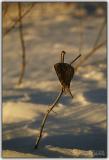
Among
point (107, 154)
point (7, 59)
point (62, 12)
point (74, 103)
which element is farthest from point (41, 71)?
point (62, 12)

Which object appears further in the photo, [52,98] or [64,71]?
[52,98]

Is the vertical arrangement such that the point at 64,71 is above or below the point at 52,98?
below

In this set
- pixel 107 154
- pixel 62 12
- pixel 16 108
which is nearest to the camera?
pixel 107 154

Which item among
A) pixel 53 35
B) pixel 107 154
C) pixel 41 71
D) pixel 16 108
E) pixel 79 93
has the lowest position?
pixel 107 154

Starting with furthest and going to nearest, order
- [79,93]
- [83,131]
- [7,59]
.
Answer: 1. [7,59]
2. [79,93]
3. [83,131]

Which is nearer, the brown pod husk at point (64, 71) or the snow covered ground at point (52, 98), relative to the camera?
the brown pod husk at point (64, 71)

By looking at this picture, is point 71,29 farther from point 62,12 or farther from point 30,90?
point 30,90

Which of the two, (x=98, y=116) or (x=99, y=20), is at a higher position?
(x=99, y=20)

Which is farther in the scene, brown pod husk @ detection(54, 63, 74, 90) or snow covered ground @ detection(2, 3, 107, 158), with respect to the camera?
snow covered ground @ detection(2, 3, 107, 158)
